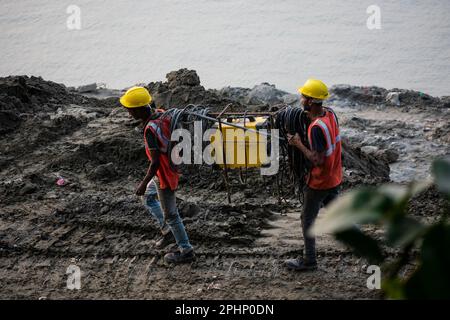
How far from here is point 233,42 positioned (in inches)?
875

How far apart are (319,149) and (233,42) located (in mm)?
17984

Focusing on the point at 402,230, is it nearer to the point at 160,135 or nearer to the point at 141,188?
the point at 160,135

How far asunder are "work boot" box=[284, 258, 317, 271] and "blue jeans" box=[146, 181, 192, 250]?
41.8 inches

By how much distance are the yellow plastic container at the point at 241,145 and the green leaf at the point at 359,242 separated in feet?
15.6

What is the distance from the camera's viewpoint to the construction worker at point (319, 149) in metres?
4.83

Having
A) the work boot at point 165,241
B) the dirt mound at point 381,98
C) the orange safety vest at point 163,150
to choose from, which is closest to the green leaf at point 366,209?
the orange safety vest at point 163,150

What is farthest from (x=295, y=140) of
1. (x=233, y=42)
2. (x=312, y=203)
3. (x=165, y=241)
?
(x=233, y=42)

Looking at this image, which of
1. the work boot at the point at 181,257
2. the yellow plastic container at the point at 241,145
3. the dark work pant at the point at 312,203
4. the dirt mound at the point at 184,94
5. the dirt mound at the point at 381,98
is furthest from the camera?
the dirt mound at the point at 381,98

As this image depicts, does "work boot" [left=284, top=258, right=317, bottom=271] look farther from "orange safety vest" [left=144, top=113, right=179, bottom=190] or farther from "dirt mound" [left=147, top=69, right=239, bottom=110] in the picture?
"dirt mound" [left=147, top=69, right=239, bottom=110]

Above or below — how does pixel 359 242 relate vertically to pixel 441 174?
below

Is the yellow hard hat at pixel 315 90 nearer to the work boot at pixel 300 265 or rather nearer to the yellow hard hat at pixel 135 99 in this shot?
the yellow hard hat at pixel 135 99

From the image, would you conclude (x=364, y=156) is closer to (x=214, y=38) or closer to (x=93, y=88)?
(x=93, y=88)
